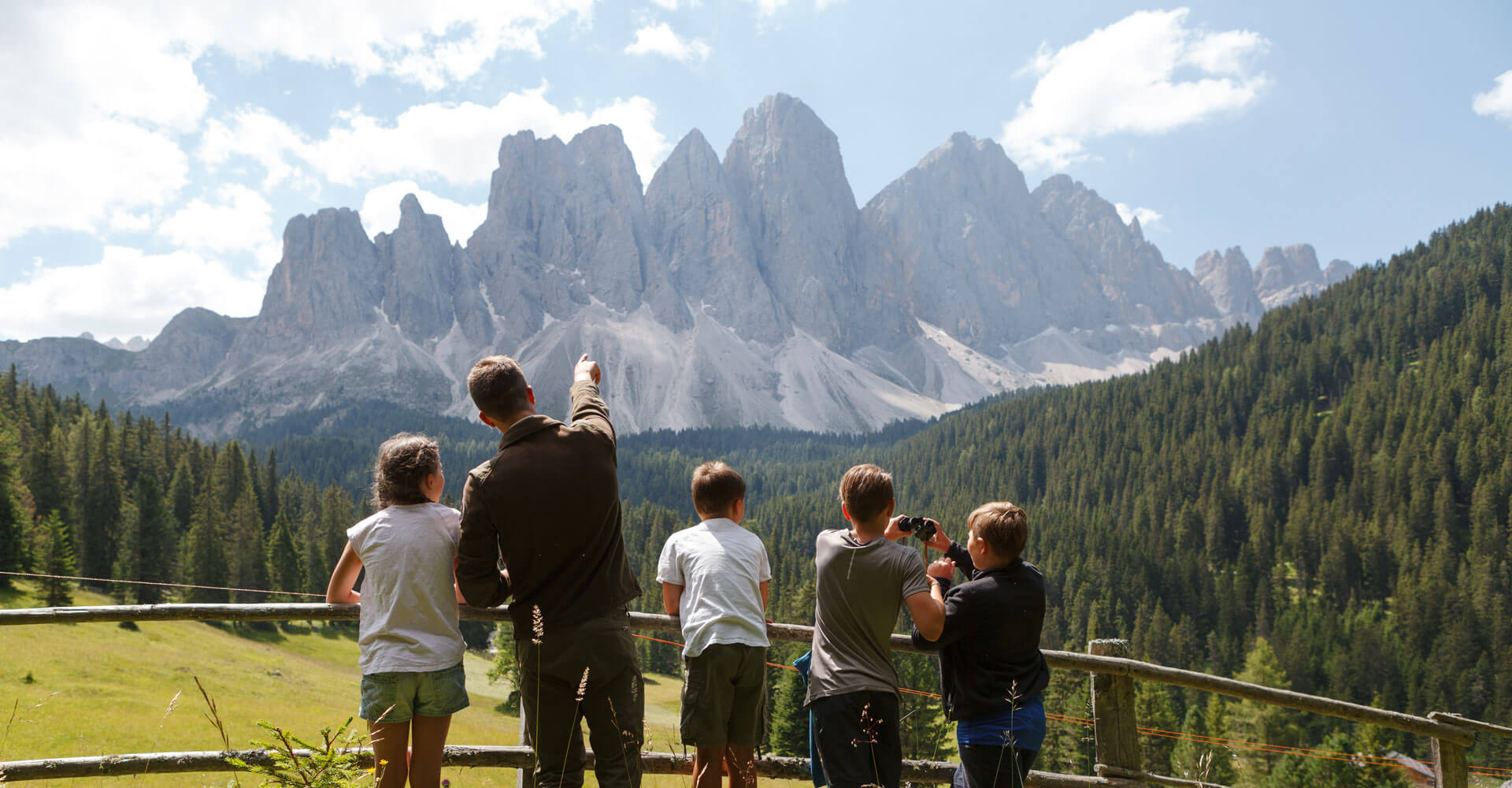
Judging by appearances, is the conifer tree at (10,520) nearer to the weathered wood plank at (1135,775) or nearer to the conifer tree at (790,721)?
the conifer tree at (790,721)

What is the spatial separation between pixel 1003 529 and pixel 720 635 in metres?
1.83

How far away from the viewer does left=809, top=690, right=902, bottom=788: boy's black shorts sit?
4.54m

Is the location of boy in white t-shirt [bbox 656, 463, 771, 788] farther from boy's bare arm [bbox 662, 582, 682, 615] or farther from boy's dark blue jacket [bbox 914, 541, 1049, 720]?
boy's dark blue jacket [bbox 914, 541, 1049, 720]

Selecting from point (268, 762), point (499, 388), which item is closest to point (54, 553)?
point (268, 762)

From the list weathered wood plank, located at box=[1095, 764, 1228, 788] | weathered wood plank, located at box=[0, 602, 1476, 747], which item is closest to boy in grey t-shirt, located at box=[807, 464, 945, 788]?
weathered wood plank, located at box=[0, 602, 1476, 747]

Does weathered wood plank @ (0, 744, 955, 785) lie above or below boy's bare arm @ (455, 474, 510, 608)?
below

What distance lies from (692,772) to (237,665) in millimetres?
33539

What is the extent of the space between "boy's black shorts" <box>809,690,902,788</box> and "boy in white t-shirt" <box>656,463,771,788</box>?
1.59 feet

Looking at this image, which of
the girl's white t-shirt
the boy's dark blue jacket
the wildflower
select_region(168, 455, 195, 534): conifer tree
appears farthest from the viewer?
select_region(168, 455, 195, 534): conifer tree

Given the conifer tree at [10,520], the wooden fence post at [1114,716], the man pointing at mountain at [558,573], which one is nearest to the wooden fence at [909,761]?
the wooden fence post at [1114,716]

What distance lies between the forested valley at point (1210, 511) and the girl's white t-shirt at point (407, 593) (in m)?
20.1

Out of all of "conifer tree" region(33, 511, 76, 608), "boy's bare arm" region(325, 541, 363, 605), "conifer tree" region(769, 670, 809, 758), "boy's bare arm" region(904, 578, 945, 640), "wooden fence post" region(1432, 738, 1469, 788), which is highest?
"boy's bare arm" region(325, 541, 363, 605)

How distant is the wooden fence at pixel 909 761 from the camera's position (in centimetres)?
493

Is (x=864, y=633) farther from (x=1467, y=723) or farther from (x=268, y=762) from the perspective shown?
(x=1467, y=723)
